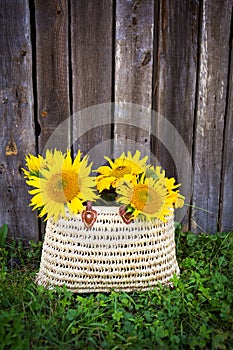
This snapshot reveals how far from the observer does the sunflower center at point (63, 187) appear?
77.5 inches

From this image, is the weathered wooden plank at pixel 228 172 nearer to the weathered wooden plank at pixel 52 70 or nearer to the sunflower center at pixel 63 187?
the weathered wooden plank at pixel 52 70

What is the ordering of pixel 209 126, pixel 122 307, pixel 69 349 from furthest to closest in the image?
pixel 209 126, pixel 122 307, pixel 69 349

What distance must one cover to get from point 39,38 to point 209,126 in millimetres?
1017

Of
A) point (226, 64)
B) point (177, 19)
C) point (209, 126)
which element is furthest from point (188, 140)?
point (177, 19)

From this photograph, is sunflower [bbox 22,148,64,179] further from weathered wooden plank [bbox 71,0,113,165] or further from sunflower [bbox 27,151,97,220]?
weathered wooden plank [bbox 71,0,113,165]

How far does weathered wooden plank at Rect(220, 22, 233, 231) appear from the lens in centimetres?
248

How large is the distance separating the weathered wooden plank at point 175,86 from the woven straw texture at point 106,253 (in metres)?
0.56

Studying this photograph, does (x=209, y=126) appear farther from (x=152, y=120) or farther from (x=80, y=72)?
(x=80, y=72)

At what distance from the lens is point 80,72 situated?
2.36 meters

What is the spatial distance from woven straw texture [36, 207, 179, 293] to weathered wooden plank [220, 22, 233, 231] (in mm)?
661

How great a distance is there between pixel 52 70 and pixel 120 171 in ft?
2.26

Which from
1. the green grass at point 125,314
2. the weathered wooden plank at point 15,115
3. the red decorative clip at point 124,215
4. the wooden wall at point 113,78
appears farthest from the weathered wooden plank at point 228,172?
the weathered wooden plank at point 15,115

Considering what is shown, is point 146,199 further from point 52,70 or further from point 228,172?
point 52,70

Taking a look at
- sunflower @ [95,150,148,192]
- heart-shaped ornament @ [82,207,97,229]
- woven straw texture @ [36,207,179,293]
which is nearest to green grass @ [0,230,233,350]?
woven straw texture @ [36,207,179,293]
